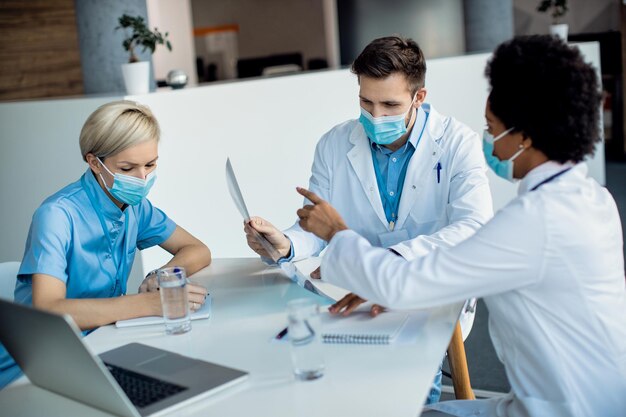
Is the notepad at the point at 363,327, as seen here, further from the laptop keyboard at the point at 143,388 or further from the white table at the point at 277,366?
the laptop keyboard at the point at 143,388

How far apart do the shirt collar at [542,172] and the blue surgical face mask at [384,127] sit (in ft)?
2.77

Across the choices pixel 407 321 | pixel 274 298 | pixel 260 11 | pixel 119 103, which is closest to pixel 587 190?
pixel 407 321

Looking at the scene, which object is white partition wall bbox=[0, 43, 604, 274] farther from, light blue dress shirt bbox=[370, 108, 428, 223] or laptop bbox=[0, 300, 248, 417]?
laptop bbox=[0, 300, 248, 417]

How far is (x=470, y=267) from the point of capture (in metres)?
1.58

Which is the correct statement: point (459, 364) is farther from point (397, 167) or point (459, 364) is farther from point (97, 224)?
point (97, 224)

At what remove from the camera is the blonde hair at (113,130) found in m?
2.21

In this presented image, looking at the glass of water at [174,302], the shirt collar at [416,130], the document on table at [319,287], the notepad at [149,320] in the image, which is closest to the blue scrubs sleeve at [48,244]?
the notepad at [149,320]

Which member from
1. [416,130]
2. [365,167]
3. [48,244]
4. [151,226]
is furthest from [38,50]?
[48,244]

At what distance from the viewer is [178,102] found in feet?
12.9

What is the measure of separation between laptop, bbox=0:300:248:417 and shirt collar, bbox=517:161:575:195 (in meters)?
0.69

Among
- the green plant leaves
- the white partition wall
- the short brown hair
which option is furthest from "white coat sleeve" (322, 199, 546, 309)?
the green plant leaves

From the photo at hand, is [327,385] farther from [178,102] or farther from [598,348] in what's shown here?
[178,102]

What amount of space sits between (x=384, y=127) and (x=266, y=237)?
51cm

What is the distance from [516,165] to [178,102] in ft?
8.11
